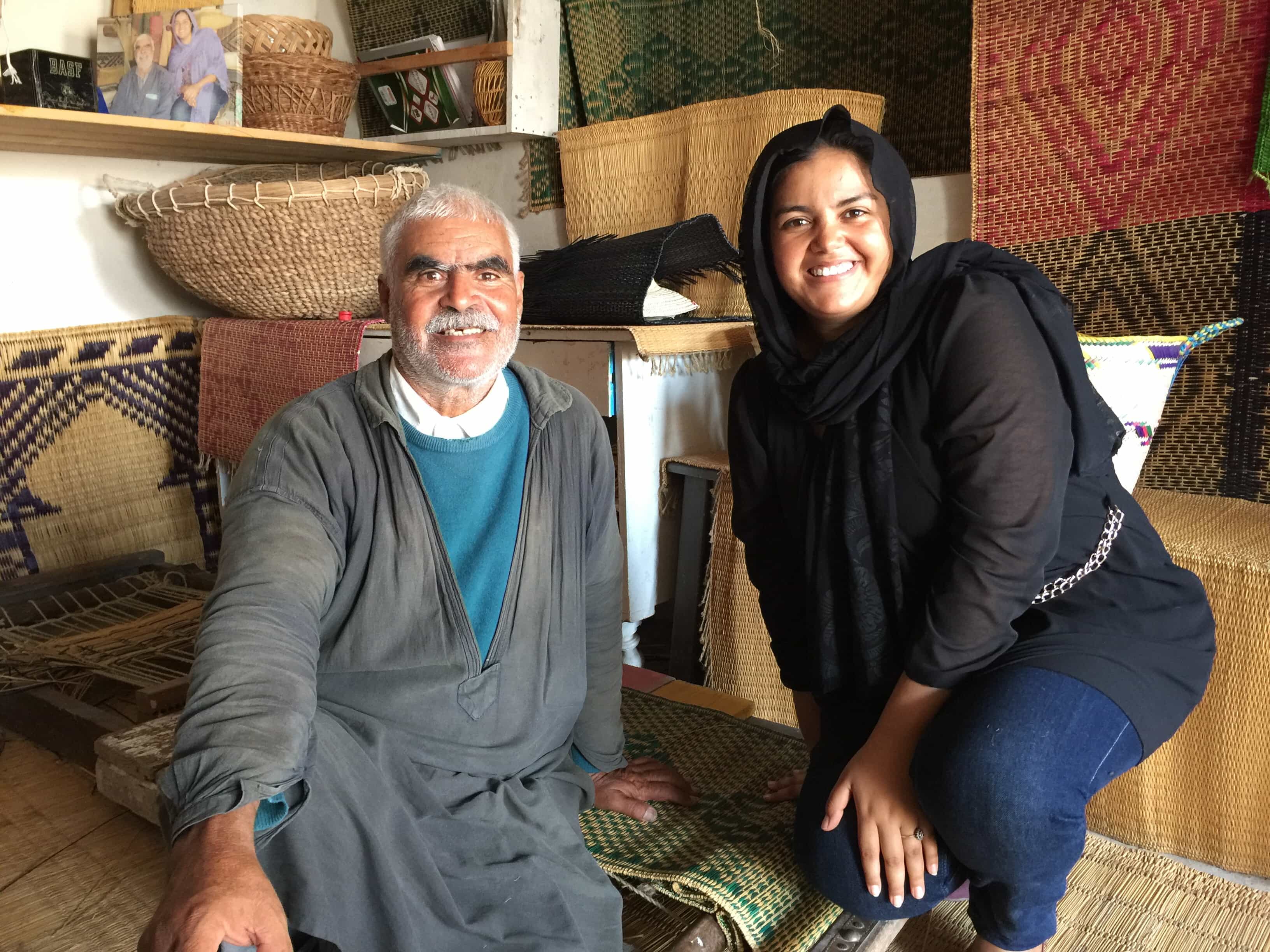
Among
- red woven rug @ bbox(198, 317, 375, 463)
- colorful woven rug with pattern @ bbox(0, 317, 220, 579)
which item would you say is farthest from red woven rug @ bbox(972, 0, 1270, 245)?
colorful woven rug with pattern @ bbox(0, 317, 220, 579)

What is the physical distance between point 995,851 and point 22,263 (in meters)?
2.63

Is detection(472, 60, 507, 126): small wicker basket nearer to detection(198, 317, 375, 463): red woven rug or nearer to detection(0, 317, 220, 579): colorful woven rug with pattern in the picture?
detection(198, 317, 375, 463): red woven rug

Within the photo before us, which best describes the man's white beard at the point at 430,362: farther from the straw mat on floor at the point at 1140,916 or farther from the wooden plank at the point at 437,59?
the wooden plank at the point at 437,59

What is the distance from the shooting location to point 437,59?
2.62 m

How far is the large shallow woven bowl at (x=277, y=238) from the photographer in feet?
7.34

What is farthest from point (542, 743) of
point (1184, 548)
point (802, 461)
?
point (1184, 548)

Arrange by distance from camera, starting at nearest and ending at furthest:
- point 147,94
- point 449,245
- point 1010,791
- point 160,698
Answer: point 1010,791
point 449,245
point 160,698
point 147,94

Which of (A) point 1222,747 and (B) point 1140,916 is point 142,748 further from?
(A) point 1222,747

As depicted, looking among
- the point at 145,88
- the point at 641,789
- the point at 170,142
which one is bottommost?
the point at 641,789

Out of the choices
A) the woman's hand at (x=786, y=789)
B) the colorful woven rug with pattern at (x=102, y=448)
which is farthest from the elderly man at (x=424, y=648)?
the colorful woven rug with pattern at (x=102, y=448)

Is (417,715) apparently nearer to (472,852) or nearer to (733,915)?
(472,852)

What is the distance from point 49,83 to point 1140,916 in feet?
8.55

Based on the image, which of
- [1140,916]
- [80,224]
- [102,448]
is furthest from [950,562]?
[80,224]

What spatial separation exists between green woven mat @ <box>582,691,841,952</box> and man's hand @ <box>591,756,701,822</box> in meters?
0.01
